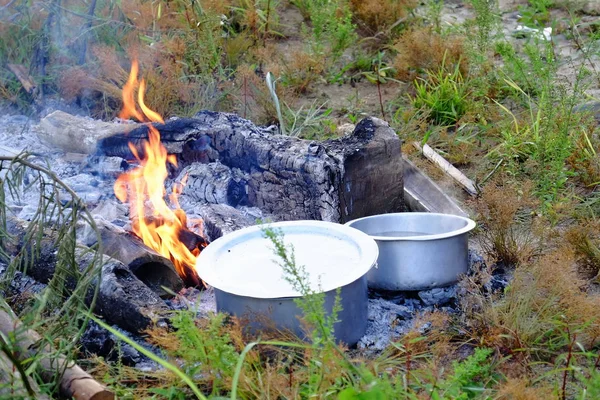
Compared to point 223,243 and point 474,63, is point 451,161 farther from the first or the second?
point 223,243

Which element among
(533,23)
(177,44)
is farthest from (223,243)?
(533,23)

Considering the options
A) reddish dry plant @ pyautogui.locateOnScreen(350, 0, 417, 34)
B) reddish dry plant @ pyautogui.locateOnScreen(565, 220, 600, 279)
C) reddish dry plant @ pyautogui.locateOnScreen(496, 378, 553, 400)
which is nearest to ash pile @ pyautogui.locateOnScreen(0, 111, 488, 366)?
reddish dry plant @ pyautogui.locateOnScreen(565, 220, 600, 279)

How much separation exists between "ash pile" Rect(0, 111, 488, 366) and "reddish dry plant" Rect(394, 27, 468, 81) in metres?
1.86

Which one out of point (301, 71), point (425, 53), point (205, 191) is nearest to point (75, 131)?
point (205, 191)

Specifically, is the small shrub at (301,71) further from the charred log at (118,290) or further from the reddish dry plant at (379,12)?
the charred log at (118,290)

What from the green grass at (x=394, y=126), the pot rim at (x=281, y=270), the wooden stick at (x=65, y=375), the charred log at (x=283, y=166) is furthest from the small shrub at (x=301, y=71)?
the wooden stick at (x=65, y=375)

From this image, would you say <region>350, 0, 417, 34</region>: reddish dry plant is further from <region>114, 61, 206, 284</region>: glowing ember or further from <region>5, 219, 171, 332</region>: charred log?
<region>5, 219, 171, 332</region>: charred log

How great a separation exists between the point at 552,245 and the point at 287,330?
1724 mm

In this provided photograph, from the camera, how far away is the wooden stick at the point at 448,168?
466cm

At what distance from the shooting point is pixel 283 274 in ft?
9.92

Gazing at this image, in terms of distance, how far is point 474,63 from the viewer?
18.1 ft

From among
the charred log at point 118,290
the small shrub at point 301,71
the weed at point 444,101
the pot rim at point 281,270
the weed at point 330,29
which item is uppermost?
the weed at point 330,29

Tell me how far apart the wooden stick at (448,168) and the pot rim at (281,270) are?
1.54 m

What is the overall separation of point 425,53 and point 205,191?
8.45ft
